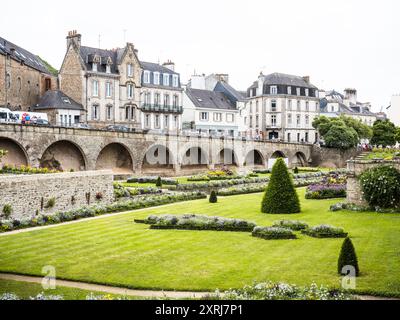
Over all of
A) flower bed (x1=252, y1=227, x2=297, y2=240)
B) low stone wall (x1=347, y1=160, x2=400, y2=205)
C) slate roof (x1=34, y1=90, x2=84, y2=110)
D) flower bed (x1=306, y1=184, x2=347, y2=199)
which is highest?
slate roof (x1=34, y1=90, x2=84, y2=110)

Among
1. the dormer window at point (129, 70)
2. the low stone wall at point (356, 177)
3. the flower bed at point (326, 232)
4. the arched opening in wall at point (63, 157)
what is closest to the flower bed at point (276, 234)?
the flower bed at point (326, 232)

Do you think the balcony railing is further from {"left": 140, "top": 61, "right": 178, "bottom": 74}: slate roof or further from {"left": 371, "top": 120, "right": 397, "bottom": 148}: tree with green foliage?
{"left": 371, "top": 120, "right": 397, "bottom": 148}: tree with green foliage

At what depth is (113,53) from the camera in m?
64.4

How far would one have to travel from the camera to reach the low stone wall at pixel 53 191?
28125 mm

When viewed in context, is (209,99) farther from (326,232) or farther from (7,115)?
(326,232)

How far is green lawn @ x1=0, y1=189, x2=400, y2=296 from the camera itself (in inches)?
609

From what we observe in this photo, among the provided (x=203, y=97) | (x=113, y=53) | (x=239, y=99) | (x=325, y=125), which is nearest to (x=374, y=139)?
(x=325, y=125)

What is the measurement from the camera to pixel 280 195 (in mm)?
29469

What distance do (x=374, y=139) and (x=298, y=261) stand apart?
74170mm

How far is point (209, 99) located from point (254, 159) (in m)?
11.4

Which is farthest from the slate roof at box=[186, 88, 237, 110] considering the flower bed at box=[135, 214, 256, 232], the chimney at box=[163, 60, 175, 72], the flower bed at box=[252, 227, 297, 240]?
the flower bed at box=[252, 227, 297, 240]

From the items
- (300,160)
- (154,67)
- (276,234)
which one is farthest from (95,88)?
(276,234)

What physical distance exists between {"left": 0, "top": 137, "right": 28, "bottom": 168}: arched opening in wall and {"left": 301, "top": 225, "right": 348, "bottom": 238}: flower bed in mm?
32111
